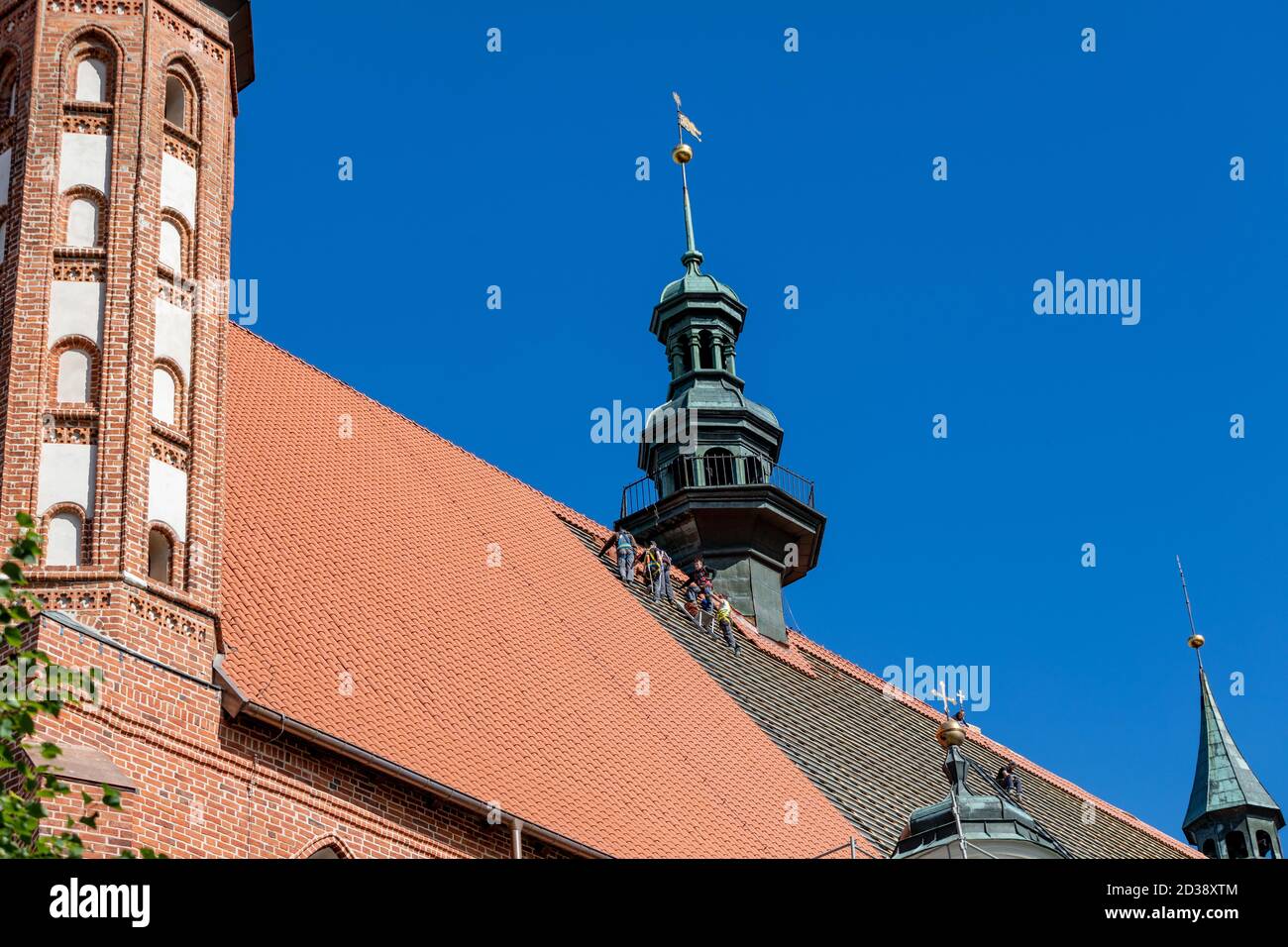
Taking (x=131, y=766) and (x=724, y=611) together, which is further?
(x=724, y=611)

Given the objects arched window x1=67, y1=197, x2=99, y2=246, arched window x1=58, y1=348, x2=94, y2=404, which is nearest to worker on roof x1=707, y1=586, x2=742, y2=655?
arched window x1=67, y1=197, x2=99, y2=246

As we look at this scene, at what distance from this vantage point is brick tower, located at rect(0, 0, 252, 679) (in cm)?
1412

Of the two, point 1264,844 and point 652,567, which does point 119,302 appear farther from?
point 1264,844

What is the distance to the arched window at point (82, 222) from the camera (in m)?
15.4

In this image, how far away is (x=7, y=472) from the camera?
557 inches

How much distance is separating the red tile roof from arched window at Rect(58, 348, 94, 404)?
6.49ft

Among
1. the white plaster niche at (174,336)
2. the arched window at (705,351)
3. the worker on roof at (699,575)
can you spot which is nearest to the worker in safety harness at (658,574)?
the worker on roof at (699,575)

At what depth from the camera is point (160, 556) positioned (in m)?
14.6

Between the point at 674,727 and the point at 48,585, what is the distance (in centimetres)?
806

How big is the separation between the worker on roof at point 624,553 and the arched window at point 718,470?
510 cm

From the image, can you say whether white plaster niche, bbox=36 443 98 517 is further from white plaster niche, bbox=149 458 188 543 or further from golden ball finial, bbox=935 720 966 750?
golden ball finial, bbox=935 720 966 750
